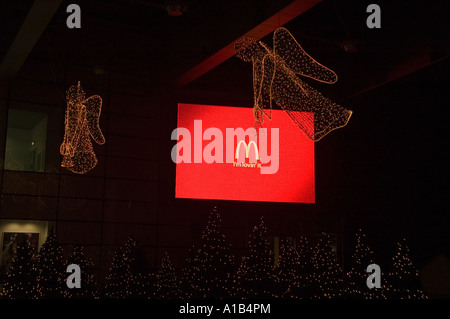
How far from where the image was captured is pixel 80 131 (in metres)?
12.3

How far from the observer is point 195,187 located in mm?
12281

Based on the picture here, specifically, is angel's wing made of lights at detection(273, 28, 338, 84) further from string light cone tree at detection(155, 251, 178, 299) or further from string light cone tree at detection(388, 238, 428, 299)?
string light cone tree at detection(155, 251, 178, 299)

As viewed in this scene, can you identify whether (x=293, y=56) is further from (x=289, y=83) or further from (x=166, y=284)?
(x=166, y=284)

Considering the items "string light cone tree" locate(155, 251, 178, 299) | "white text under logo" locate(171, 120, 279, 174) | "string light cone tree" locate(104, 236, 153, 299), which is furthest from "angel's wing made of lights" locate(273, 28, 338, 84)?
"string light cone tree" locate(104, 236, 153, 299)

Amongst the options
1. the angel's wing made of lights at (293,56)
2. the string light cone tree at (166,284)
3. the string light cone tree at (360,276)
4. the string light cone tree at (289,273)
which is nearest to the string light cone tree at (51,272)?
the string light cone tree at (166,284)

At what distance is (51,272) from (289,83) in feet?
19.2

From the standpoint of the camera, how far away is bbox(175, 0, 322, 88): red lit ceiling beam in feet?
27.4

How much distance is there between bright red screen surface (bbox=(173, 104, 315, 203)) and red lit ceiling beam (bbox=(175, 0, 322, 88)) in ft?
3.37

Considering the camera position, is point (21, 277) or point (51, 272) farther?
point (51, 272)

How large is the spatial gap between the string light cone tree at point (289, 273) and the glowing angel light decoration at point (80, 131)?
15.4 ft

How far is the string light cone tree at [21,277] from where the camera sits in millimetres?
10695

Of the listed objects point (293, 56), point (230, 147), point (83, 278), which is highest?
point (293, 56)

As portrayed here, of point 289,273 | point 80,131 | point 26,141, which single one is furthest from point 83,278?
point 289,273
